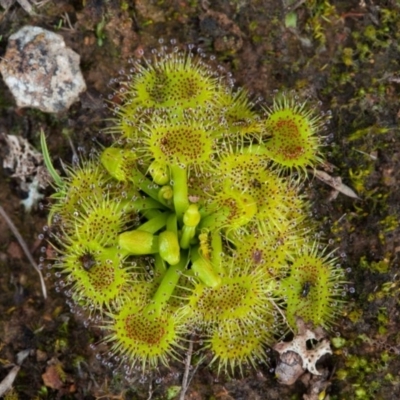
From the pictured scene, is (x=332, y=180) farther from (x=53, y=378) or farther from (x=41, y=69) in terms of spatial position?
(x=53, y=378)

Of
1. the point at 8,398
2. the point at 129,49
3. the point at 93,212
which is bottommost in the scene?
the point at 8,398

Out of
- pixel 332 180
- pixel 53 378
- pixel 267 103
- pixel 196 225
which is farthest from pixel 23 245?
pixel 332 180

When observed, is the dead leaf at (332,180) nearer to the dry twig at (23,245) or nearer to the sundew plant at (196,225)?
the sundew plant at (196,225)

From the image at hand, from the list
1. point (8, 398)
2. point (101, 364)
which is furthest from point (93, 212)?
point (8, 398)

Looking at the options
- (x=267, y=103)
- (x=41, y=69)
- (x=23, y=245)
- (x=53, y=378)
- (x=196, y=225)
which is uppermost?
(x=41, y=69)

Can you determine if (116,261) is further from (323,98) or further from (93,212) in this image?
(323,98)

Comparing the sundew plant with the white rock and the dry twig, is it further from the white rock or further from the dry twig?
the white rock
